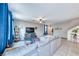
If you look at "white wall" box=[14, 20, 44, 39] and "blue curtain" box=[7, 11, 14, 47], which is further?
"white wall" box=[14, 20, 44, 39]

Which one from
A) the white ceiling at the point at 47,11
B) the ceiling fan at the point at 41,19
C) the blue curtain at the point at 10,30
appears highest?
the white ceiling at the point at 47,11

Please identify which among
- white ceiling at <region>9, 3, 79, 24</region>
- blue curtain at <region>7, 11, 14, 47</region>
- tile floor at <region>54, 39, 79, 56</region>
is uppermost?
white ceiling at <region>9, 3, 79, 24</region>

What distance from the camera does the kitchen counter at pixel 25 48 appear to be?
5.56 feet

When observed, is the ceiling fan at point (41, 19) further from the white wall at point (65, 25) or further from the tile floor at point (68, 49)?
the tile floor at point (68, 49)

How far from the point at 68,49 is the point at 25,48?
2.66ft

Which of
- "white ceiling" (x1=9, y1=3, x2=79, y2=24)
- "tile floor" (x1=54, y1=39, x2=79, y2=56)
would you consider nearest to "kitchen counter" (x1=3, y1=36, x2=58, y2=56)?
"tile floor" (x1=54, y1=39, x2=79, y2=56)

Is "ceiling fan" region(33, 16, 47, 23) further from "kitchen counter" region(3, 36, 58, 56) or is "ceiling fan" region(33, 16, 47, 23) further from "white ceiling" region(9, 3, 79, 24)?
"kitchen counter" region(3, 36, 58, 56)

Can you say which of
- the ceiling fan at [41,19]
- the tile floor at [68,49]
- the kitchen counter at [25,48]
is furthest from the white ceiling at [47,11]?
the tile floor at [68,49]

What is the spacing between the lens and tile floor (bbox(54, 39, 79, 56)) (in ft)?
6.09

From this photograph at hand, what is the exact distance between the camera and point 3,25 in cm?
167

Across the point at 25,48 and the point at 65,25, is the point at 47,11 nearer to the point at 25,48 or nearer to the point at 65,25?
the point at 65,25

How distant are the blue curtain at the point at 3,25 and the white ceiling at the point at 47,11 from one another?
0.11 meters

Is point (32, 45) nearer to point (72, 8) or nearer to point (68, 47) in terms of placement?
point (68, 47)

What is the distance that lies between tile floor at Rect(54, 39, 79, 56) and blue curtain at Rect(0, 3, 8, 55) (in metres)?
0.90
